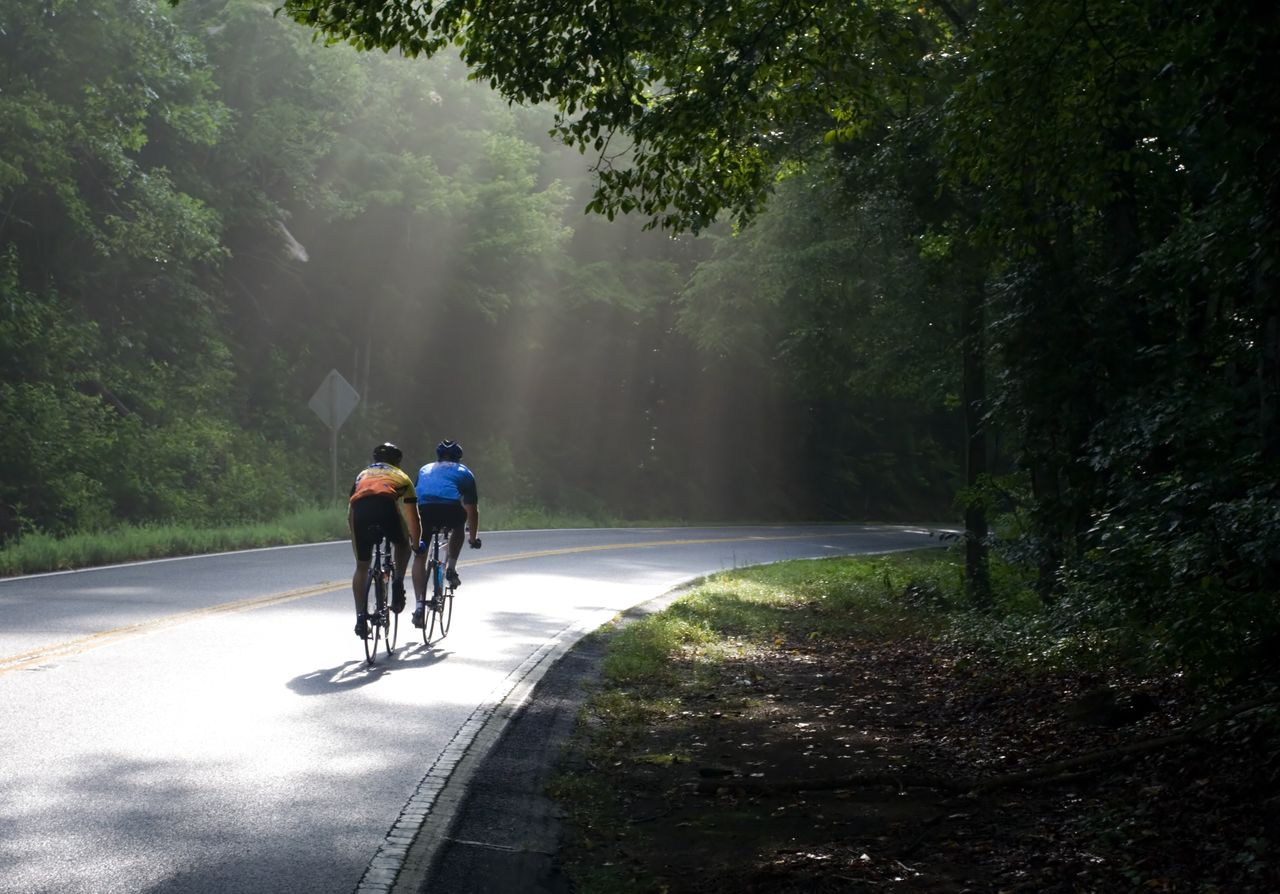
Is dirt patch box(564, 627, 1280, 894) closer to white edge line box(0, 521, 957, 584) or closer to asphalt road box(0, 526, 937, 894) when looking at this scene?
asphalt road box(0, 526, 937, 894)

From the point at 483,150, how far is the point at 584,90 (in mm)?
34032

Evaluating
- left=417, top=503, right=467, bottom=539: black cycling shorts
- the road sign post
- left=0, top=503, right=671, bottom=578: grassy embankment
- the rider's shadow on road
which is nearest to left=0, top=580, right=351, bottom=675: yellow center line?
the rider's shadow on road

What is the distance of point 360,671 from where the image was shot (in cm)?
1219

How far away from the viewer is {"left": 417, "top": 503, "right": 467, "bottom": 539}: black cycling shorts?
15.0 meters

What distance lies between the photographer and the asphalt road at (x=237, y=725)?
6.48 meters

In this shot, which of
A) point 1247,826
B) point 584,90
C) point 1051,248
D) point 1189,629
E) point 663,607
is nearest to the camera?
point 1247,826

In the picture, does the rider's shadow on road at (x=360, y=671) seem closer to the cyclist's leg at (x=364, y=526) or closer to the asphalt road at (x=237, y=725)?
the asphalt road at (x=237, y=725)

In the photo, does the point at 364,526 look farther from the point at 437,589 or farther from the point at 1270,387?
the point at 1270,387

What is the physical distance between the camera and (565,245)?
4931 centimetres

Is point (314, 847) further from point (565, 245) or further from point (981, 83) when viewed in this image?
point (565, 245)

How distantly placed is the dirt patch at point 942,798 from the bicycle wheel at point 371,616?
296 centimetres

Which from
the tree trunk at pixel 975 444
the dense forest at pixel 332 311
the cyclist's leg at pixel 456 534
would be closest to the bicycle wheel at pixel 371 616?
the cyclist's leg at pixel 456 534

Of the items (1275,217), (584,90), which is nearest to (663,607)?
(584,90)

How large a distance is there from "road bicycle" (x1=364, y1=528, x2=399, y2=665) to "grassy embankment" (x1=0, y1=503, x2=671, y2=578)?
829 cm
